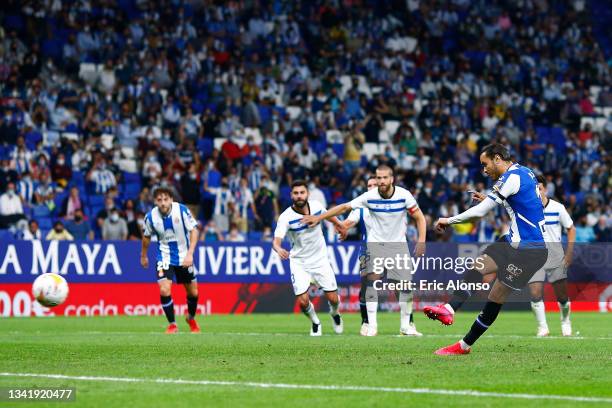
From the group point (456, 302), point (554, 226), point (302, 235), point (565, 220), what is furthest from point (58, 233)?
point (456, 302)

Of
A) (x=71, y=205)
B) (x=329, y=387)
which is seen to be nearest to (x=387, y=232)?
(x=329, y=387)

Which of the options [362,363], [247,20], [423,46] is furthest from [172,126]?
[362,363]

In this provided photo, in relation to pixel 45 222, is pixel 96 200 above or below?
above

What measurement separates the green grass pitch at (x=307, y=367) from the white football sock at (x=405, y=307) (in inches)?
25.0

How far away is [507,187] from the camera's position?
12578 millimetres

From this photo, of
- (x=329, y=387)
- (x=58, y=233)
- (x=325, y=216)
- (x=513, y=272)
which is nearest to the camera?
(x=329, y=387)

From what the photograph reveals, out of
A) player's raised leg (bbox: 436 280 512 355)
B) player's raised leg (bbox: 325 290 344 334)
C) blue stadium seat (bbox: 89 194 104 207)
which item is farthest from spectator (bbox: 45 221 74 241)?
player's raised leg (bbox: 436 280 512 355)

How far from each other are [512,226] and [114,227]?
54.0ft

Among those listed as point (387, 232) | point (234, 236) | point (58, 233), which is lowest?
point (234, 236)

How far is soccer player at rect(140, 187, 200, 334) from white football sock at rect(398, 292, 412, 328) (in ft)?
12.1

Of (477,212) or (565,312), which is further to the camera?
(565,312)

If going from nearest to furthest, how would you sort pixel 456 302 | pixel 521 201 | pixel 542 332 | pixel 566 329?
pixel 521 201 < pixel 456 302 < pixel 542 332 < pixel 566 329

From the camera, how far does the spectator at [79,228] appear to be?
27.3 meters

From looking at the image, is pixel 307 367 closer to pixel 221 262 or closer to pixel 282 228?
pixel 282 228
